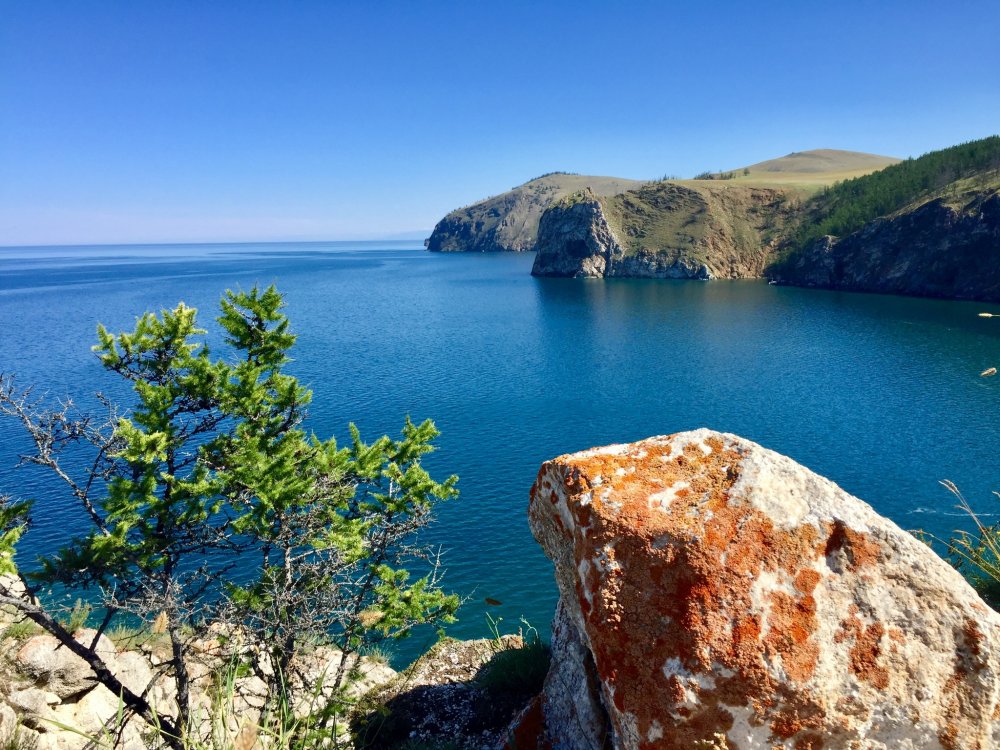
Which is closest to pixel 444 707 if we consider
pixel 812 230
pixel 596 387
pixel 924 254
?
pixel 596 387

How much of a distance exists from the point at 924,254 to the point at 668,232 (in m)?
64.2

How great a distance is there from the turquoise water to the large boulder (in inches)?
721

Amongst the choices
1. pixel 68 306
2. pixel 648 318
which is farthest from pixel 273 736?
pixel 68 306

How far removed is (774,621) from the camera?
589 cm

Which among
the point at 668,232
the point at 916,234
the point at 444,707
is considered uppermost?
the point at 668,232

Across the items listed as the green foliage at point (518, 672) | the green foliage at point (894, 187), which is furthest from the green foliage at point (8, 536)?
the green foliage at point (894, 187)

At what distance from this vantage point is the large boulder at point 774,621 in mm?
5695

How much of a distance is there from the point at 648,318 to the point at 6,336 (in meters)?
90.8

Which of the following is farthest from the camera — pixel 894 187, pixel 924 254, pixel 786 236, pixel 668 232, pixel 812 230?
pixel 668 232

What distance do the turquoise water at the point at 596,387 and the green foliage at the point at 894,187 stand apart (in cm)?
2936

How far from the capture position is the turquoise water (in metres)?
30.5

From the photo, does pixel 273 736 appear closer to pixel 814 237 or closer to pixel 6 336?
pixel 6 336

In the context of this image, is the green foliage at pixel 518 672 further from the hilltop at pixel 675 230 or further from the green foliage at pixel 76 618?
the hilltop at pixel 675 230

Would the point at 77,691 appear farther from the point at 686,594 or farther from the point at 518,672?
the point at 686,594
